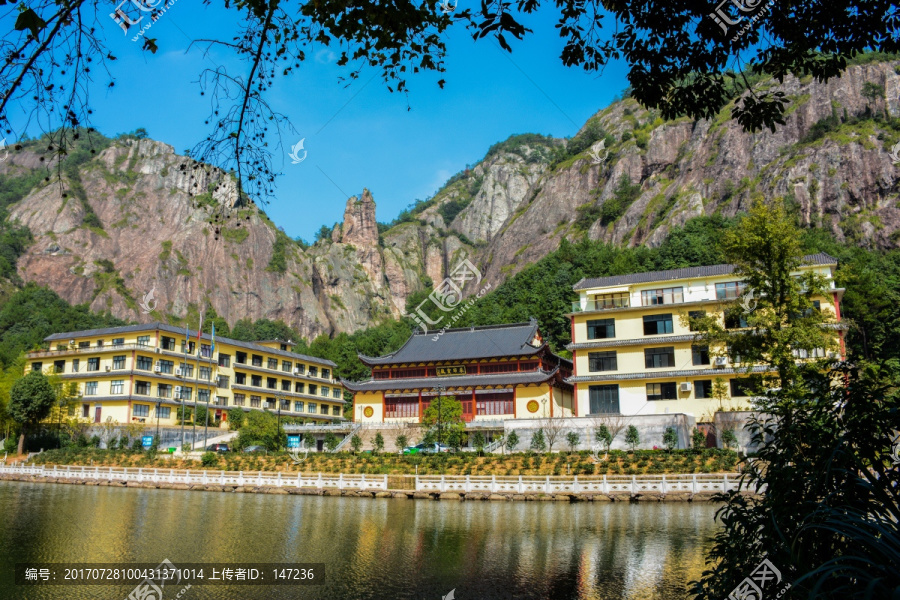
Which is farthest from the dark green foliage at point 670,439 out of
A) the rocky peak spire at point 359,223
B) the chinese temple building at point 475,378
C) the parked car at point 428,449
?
the rocky peak spire at point 359,223

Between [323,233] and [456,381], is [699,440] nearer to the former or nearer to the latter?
[456,381]

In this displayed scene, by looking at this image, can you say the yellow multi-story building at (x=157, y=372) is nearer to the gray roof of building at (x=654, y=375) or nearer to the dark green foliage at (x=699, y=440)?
the gray roof of building at (x=654, y=375)

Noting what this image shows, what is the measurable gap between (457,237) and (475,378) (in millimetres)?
124535

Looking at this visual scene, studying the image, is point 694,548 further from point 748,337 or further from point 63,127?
point 63,127

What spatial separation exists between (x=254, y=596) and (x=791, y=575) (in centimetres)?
1002

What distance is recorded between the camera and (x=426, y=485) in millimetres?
30109

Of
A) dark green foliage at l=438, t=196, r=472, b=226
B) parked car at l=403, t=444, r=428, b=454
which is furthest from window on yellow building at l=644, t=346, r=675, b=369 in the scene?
dark green foliage at l=438, t=196, r=472, b=226

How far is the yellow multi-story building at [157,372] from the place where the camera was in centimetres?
5559

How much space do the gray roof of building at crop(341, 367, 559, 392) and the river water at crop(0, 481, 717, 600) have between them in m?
21.1

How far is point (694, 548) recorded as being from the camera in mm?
15844

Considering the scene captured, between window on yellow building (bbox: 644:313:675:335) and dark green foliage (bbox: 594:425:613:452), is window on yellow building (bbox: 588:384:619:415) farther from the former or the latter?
dark green foliage (bbox: 594:425:613:452)

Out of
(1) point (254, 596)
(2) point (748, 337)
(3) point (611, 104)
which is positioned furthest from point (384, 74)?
(3) point (611, 104)

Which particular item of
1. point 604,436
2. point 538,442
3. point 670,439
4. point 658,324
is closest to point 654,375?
point 658,324

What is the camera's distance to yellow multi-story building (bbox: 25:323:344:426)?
2189 inches
